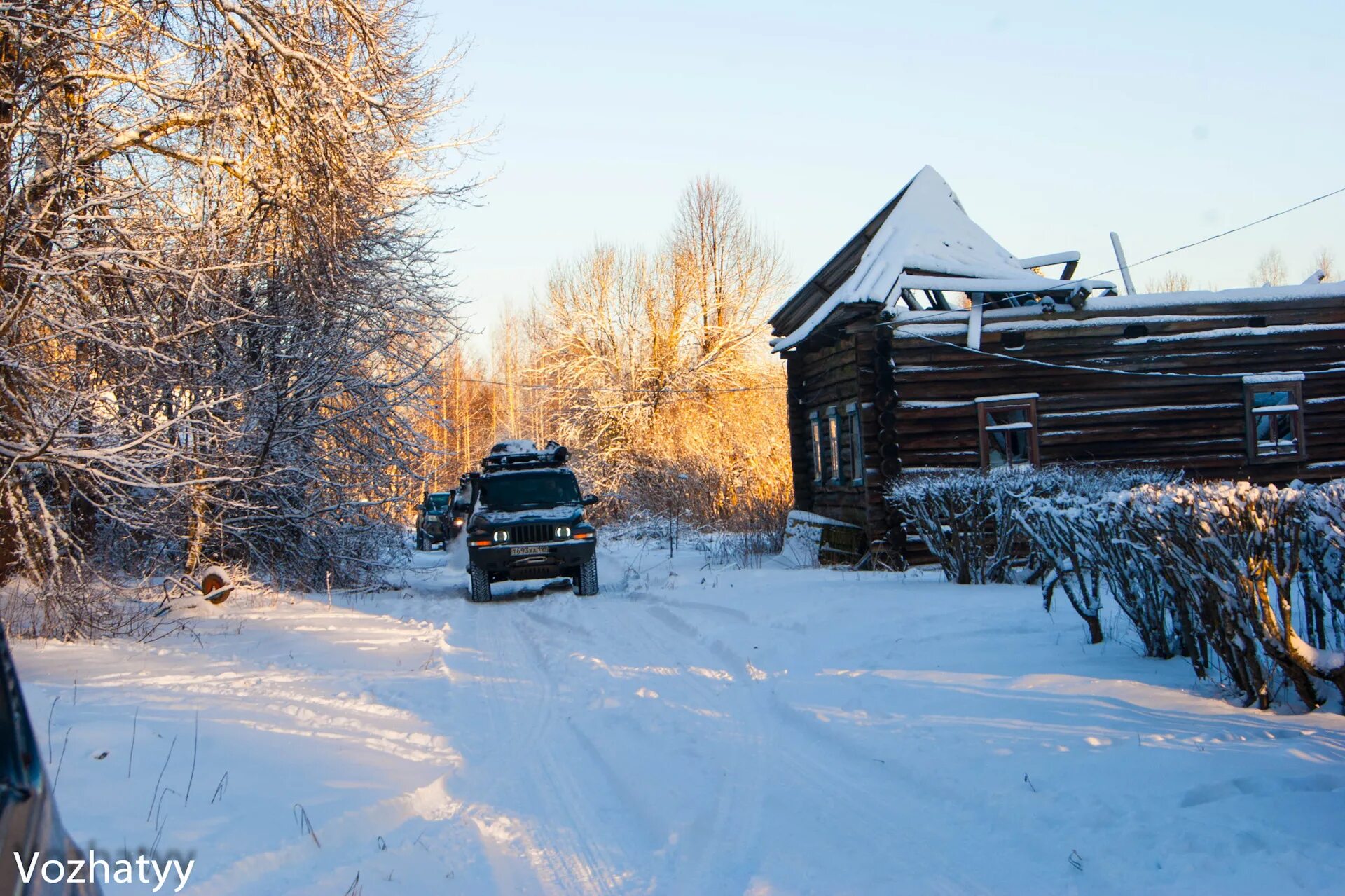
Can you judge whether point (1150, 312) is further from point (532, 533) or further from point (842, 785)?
point (842, 785)

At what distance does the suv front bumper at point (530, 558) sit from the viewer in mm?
15781

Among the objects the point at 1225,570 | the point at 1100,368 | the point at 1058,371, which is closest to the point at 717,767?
the point at 1225,570

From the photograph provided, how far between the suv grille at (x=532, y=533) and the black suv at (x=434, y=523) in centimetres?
1544

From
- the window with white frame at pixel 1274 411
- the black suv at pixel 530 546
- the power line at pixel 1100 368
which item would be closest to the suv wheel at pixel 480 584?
the black suv at pixel 530 546

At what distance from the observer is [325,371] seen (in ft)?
47.2

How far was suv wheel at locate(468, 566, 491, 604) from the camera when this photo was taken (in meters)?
15.9

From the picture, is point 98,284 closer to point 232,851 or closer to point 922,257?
point 232,851

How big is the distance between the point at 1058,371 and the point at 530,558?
10.8m

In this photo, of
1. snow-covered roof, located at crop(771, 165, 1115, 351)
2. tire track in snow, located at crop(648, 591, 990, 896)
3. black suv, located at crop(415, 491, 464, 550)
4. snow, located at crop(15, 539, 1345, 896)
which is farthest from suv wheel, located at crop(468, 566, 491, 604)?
black suv, located at crop(415, 491, 464, 550)

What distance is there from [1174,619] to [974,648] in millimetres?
1737

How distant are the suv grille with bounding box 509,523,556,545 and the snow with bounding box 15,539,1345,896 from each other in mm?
6167

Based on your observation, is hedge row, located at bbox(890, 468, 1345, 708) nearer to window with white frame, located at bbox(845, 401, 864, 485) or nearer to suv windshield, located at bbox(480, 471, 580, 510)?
window with white frame, located at bbox(845, 401, 864, 485)

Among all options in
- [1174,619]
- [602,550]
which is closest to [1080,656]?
[1174,619]

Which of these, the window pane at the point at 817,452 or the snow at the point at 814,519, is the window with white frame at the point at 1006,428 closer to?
the snow at the point at 814,519
